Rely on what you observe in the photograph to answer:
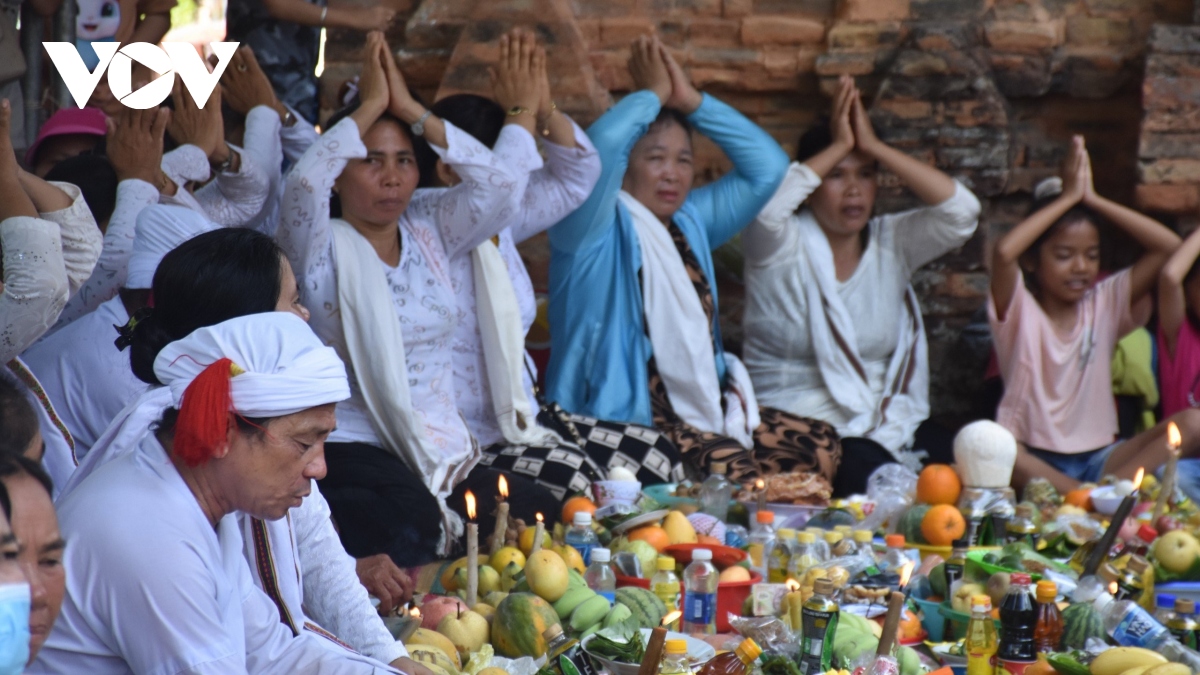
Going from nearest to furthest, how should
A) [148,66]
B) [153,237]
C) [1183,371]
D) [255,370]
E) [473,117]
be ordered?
1. [255,370]
2. [153,237]
3. [148,66]
4. [473,117]
5. [1183,371]

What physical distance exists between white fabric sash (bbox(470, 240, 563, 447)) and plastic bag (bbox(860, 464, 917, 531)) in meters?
0.97

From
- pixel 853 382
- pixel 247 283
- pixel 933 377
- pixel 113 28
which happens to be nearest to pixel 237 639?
pixel 247 283

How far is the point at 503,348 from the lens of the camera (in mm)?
4102

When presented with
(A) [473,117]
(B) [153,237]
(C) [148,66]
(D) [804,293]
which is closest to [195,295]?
(B) [153,237]

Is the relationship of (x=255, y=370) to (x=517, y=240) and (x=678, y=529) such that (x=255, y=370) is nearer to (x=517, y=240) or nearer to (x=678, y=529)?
(x=678, y=529)

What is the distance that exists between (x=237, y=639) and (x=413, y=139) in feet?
7.35

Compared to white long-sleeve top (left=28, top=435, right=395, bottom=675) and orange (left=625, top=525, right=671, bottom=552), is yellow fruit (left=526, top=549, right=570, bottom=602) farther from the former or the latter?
white long-sleeve top (left=28, top=435, right=395, bottom=675)

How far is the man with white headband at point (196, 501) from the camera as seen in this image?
72.8 inches

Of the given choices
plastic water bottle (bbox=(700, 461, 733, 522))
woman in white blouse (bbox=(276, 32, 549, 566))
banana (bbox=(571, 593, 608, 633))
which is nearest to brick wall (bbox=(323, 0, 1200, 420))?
woman in white blouse (bbox=(276, 32, 549, 566))

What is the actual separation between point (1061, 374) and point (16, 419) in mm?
3906

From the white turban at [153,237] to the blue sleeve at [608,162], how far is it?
1797mm

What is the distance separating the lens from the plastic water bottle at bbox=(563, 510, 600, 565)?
3.20 m

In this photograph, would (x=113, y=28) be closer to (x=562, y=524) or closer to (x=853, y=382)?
(x=562, y=524)

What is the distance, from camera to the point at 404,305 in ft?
12.8
